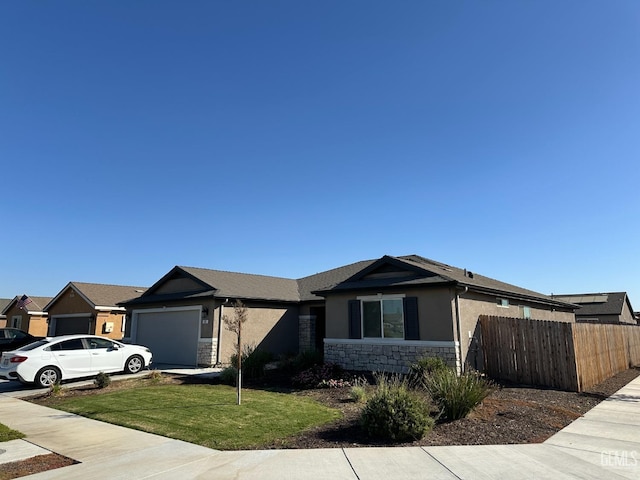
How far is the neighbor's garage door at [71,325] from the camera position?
89.1 ft

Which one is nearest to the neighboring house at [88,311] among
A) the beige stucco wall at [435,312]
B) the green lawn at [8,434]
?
the green lawn at [8,434]

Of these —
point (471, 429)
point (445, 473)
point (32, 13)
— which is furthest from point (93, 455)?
point (32, 13)

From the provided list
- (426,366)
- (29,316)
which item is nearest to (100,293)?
(29,316)

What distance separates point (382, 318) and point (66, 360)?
35.0ft

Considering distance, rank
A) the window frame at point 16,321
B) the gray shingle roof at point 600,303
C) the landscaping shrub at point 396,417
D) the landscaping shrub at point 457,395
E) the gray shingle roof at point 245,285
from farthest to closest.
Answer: the gray shingle roof at point 600,303 < the window frame at point 16,321 < the gray shingle roof at point 245,285 < the landscaping shrub at point 457,395 < the landscaping shrub at point 396,417

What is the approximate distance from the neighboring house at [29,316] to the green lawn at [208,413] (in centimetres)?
2743

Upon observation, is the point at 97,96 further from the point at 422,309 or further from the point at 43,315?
the point at 43,315

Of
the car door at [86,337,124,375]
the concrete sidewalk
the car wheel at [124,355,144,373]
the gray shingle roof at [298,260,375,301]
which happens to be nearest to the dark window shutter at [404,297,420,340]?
the concrete sidewalk

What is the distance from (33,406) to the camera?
10.7 m

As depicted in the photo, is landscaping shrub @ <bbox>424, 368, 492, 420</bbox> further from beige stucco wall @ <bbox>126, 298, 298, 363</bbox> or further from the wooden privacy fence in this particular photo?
beige stucco wall @ <bbox>126, 298, 298, 363</bbox>

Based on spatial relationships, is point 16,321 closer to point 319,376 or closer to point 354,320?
point 354,320

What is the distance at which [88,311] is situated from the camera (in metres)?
27.0

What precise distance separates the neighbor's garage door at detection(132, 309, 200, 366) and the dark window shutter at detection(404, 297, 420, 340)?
9455 millimetres

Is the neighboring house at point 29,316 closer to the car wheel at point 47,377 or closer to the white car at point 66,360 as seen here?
the white car at point 66,360
